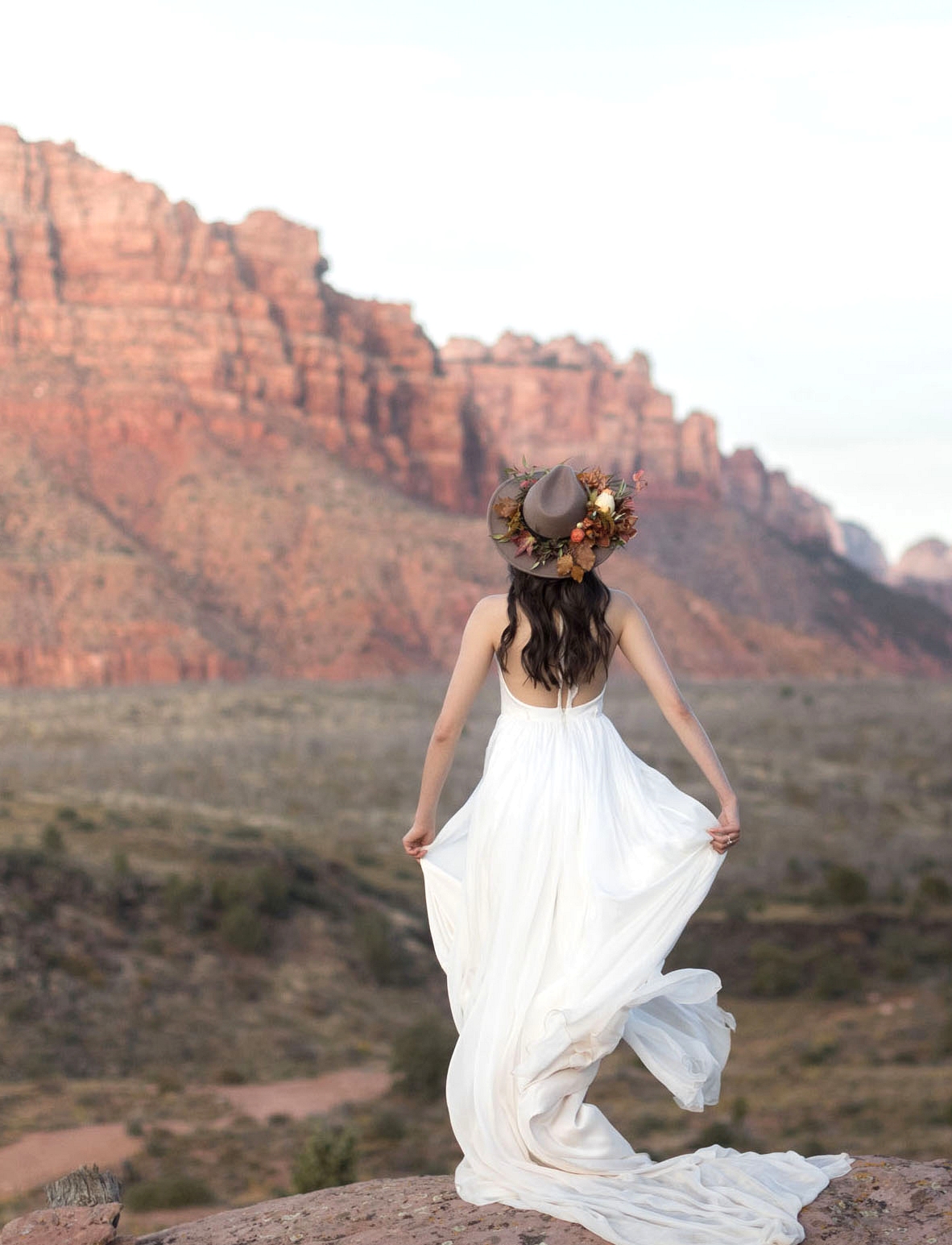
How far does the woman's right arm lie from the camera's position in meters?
4.58

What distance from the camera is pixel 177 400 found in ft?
264

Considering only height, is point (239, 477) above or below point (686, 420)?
below

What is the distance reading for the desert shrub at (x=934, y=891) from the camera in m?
27.1

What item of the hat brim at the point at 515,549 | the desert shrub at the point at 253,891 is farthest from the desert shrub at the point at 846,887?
the hat brim at the point at 515,549

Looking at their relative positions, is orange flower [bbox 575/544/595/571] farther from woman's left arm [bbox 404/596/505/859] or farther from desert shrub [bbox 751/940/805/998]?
desert shrub [bbox 751/940/805/998]

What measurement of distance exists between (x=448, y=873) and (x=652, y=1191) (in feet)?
4.24

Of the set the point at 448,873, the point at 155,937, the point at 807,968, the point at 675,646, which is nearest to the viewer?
the point at 448,873

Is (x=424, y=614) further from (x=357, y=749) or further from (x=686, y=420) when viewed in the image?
(x=686, y=420)

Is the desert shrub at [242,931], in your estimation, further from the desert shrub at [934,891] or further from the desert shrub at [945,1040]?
the desert shrub at [934,891]

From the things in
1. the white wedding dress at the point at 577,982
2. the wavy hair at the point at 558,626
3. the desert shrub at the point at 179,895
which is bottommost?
the desert shrub at the point at 179,895

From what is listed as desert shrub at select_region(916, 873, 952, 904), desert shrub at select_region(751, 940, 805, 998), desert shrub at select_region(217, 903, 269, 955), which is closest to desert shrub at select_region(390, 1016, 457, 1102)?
desert shrub at select_region(217, 903, 269, 955)

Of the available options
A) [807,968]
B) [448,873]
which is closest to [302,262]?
[807,968]

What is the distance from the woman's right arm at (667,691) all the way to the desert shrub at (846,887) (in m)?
23.6

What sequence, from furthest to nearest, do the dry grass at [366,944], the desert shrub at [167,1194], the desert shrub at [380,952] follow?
the desert shrub at [380,952] < the dry grass at [366,944] < the desert shrub at [167,1194]
